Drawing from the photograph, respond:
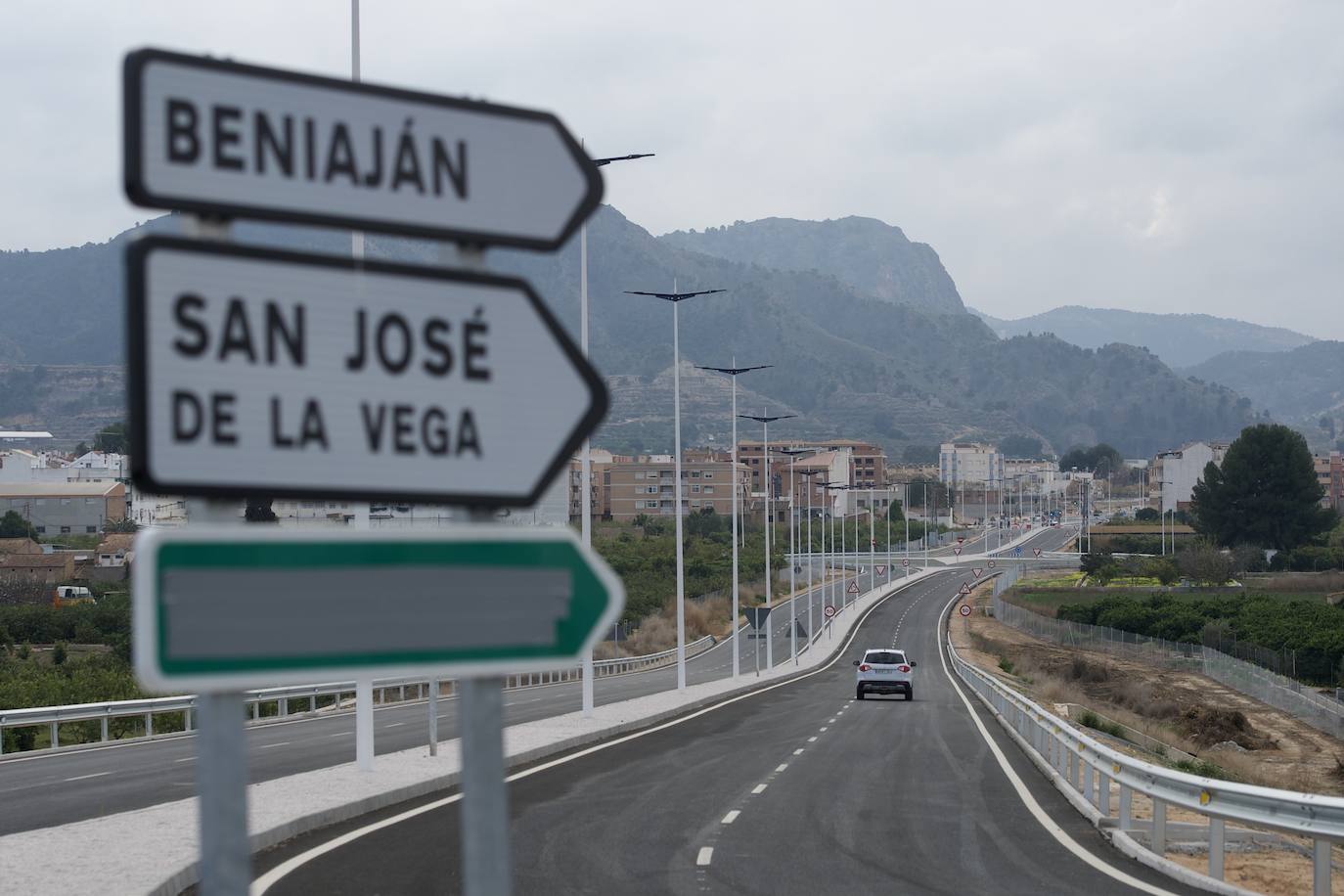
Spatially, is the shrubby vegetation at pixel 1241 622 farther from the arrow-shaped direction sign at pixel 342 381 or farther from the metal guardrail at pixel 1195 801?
the arrow-shaped direction sign at pixel 342 381

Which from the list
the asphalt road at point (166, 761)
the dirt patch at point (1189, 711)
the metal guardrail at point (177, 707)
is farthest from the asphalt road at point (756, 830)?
the dirt patch at point (1189, 711)

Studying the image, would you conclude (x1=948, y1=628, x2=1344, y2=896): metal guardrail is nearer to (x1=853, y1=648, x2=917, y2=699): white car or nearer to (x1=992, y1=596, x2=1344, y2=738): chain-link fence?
(x1=853, y1=648, x2=917, y2=699): white car

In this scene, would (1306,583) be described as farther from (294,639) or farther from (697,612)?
(294,639)

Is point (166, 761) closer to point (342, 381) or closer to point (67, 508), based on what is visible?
point (342, 381)

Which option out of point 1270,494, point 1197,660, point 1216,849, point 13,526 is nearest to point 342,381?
point 1216,849

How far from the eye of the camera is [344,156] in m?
3.87

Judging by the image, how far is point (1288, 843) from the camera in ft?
51.0

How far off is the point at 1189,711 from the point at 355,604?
4496 cm

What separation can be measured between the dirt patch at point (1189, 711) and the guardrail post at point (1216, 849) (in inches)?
542

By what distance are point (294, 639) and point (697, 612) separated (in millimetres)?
100033

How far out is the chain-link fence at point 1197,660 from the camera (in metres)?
43.7

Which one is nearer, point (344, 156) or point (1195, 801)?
point (344, 156)

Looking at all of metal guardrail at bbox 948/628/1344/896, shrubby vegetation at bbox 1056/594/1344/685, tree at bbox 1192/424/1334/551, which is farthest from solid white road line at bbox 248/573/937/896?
tree at bbox 1192/424/1334/551

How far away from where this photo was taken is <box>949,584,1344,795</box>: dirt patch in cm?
3416
